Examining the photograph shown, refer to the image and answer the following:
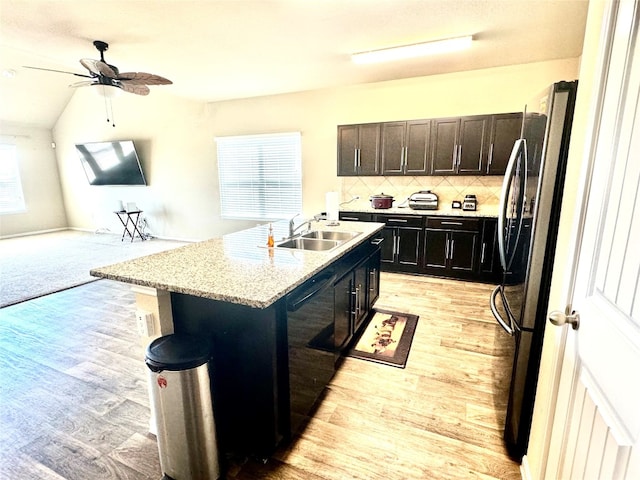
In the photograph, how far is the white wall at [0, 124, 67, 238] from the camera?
7.54 metres

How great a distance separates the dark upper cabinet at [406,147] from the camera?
437 cm

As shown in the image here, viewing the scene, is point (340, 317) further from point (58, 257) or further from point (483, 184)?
point (58, 257)

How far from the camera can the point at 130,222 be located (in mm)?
7508

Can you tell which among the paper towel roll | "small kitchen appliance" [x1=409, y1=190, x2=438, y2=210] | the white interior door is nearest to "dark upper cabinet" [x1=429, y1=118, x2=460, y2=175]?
"small kitchen appliance" [x1=409, y1=190, x2=438, y2=210]

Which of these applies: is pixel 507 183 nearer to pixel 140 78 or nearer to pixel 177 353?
pixel 177 353

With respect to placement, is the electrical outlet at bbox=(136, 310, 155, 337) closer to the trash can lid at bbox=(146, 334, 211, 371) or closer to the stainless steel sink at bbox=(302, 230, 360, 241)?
the trash can lid at bbox=(146, 334, 211, 371)

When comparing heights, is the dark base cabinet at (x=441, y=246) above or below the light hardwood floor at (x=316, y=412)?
above

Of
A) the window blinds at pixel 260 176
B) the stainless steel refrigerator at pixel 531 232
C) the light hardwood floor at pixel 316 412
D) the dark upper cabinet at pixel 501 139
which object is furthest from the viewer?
the window blinds at pixel 260 176

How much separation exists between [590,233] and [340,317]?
4.96 feet

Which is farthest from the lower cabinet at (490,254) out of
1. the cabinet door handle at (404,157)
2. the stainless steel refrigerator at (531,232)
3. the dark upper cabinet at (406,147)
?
the stainless steel refrigerator at (531,232)

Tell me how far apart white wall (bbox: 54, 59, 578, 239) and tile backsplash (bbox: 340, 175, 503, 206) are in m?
0.31

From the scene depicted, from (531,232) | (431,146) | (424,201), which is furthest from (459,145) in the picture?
(531,232)

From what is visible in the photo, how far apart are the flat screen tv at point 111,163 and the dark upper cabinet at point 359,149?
4.64 meters

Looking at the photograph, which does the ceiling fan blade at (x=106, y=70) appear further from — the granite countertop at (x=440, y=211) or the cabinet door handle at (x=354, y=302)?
the cabinet door handle at (x=354, y=302)
